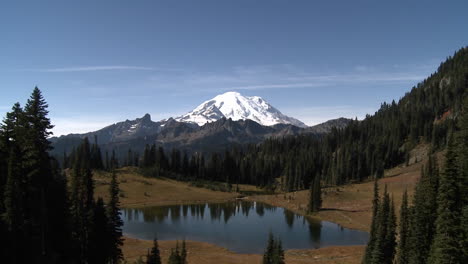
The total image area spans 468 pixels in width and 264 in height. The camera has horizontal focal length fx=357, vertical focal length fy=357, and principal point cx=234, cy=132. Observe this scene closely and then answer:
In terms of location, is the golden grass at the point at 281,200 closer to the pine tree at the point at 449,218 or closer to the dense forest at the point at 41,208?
the dense forest at the point at 41,208

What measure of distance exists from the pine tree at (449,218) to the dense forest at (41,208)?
37.9 m

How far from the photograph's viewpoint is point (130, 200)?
140 meters

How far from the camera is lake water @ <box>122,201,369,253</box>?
8469cm

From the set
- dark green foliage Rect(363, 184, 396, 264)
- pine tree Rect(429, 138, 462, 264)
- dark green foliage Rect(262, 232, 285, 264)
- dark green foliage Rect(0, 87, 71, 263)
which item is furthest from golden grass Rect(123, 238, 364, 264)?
pine tree Rect(429, 138, 462, 264)

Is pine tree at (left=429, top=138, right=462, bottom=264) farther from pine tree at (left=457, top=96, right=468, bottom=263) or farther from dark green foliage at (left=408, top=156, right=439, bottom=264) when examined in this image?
dark green foliage at (left=408, top=156, right=439, bottom=264)

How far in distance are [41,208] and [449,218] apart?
42246 millimetres

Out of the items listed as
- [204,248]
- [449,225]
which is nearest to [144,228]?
[204,248]

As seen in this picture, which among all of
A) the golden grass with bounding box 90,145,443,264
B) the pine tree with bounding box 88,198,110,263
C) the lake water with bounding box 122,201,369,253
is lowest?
the lake water with bounding box 122,201,369,253

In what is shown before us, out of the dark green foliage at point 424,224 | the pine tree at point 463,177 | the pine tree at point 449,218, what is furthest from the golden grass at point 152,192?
the pine tree at point 463,177

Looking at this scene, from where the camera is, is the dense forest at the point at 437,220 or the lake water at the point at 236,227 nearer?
the dense forest at the point at 437,220

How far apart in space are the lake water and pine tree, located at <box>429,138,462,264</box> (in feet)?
144

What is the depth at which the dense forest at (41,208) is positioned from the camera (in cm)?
3312

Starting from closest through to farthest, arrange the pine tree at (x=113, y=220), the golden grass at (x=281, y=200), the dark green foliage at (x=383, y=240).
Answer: the pine tree at (x=113, y=220), the dark green foliage at (x=383, y=240), the golden grass at (x=281, y=200)

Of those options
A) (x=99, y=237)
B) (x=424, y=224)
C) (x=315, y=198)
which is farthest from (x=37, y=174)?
(x=315, y=198)
